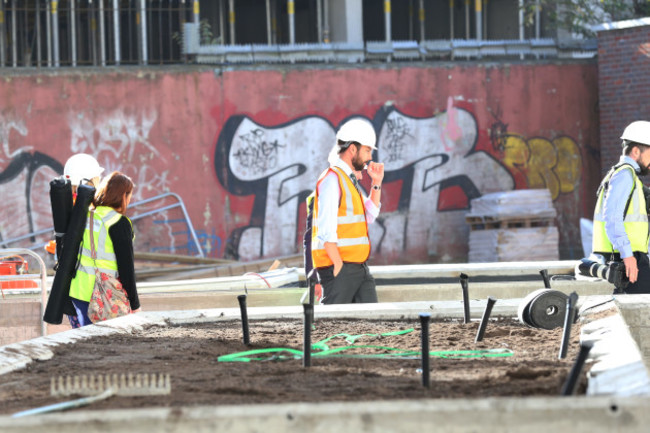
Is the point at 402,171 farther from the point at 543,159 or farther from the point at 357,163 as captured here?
the point at 357,163

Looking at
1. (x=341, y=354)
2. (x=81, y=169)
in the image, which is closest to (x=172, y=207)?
(x=81, y=169)

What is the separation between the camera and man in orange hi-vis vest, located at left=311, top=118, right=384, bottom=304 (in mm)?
8070

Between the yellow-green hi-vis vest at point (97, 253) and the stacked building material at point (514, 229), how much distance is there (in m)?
11.9

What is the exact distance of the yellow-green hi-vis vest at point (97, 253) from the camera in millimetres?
7797

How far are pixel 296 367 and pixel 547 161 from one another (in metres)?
15.7

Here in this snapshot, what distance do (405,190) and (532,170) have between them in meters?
2.42

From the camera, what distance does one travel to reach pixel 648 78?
64.2 feet

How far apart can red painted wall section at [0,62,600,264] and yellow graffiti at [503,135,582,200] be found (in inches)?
1.0

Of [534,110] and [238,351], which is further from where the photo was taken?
[534,110]

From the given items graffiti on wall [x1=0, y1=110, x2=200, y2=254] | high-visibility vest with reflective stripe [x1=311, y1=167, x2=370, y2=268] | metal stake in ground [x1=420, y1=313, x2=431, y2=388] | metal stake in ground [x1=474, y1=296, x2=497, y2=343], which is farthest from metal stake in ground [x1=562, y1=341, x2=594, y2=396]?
graffiti on wall [x1=0, y1=110, x2=200, y2=254]

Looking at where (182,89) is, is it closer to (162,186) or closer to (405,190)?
(162,186)

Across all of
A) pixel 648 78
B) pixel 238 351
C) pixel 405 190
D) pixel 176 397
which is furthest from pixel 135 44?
pixel 176 397

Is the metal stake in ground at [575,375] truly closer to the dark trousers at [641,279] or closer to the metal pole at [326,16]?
the dark trousers at [641,279]

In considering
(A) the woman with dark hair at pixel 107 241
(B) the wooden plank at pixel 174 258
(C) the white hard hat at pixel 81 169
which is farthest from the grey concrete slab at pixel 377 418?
(B) the wooden plank at pixel 174 258
